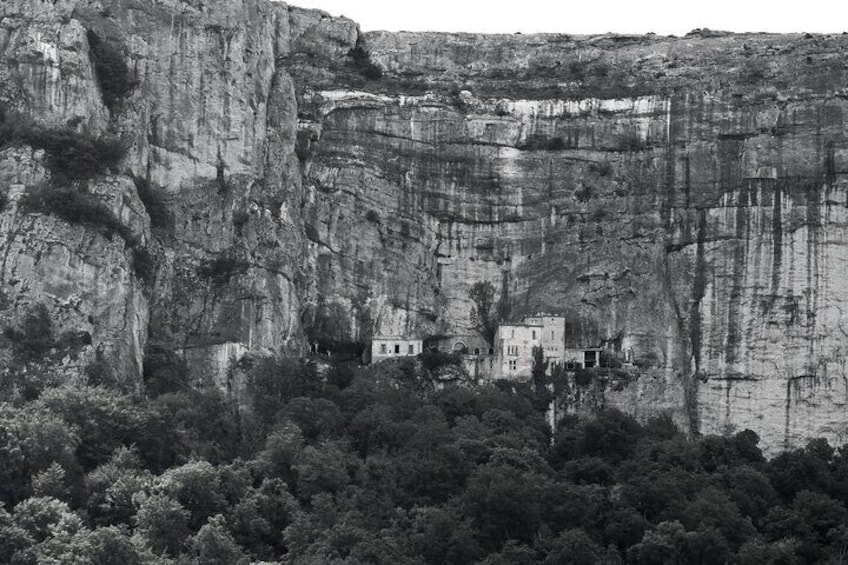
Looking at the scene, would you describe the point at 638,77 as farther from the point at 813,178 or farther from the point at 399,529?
the point at 399,529

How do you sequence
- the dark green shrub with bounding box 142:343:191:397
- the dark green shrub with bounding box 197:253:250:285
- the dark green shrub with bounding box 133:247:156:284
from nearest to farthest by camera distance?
the dark green shrub with bounding box 142:343:191:397 → the dark green shrub with bounding box 133:247:156:284 → the dark green shrub with bounding box 197:253:250:285

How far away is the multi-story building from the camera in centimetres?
9750

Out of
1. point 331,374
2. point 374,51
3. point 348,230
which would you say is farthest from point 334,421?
point 374,51

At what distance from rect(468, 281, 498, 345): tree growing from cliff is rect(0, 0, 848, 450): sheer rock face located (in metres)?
0.50

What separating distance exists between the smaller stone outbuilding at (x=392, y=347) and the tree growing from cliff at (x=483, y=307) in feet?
9.25

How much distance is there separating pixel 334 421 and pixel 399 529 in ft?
27.9

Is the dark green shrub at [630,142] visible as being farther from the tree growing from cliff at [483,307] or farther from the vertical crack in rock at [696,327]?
the tree growing from cliff at [483,307]

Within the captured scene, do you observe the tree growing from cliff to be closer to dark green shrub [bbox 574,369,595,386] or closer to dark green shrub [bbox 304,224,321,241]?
dark green shrub [bbox 574,369,595,386]

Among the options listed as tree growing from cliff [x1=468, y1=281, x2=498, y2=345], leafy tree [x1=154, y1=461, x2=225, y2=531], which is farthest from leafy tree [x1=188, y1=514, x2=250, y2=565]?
tree growing from cliff [x1=468, y1=281, x2=498, y2=345]

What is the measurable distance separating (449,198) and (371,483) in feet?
57.3

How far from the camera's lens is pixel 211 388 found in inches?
3676

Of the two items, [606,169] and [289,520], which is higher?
[606,169]

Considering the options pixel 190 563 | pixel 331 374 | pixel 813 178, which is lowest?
pixel 190 563

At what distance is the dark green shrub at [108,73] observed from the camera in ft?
315
